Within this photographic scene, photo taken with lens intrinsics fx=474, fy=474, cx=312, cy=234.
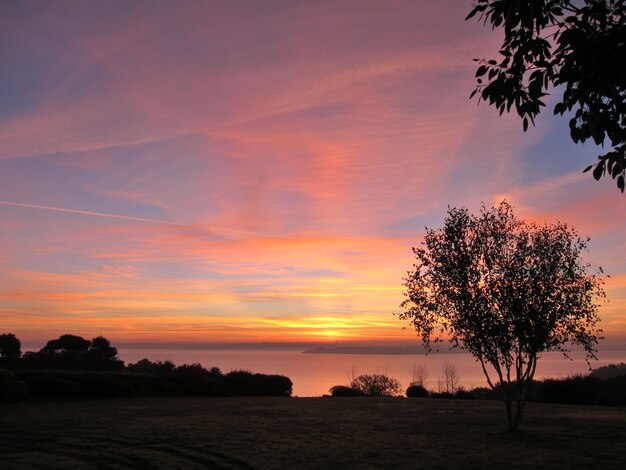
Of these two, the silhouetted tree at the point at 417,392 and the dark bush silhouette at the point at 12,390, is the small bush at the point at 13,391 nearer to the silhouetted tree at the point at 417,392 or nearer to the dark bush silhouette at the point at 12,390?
the dark bush silhouette at the point at 12,390

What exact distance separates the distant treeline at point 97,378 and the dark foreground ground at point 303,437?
3.37m

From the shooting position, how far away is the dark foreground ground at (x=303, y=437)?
17.6 meters

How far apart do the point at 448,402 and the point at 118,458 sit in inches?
1104

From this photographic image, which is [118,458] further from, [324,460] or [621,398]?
[621,398]

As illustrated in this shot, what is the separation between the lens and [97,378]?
39.8 meters

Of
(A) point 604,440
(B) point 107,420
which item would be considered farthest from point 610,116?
(B) point 107,420

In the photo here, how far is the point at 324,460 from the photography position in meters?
18.0

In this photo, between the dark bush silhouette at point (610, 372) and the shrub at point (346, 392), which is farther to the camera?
the dark bush silhouette at point (610, 372)

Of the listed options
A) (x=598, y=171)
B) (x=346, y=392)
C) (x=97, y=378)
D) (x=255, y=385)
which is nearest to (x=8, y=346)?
(x=97, y=378)

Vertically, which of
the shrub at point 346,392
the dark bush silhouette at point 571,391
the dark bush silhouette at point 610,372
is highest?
the dark bush silhouette at point 610,372

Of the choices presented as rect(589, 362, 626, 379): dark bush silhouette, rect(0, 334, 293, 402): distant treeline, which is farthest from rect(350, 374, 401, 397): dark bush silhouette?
rect(589, 362, 626, 379): dark bush silhouette

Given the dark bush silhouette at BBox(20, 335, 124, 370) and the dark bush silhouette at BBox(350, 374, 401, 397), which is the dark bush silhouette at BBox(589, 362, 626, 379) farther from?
the dark bush silhouette at BBox(20, 335, 124, 370)

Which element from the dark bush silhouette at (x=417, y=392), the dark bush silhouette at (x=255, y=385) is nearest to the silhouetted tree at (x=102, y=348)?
the dark bush silhouette at (x=255, y=385)

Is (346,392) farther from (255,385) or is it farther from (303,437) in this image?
(303,437)
